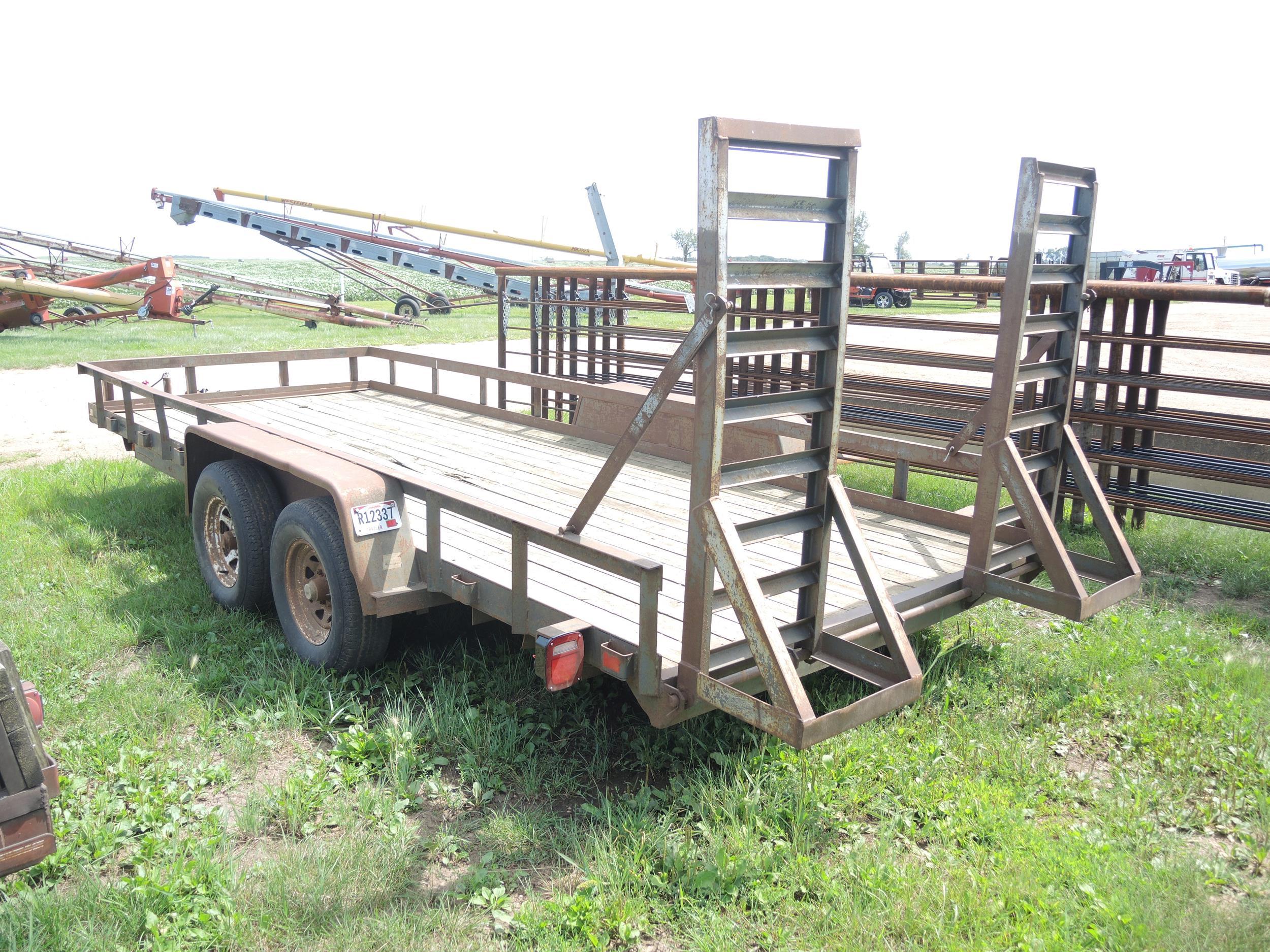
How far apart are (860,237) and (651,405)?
161 feet

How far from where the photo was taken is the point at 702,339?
2.84 metres

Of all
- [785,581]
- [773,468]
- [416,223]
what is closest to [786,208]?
[773,468]

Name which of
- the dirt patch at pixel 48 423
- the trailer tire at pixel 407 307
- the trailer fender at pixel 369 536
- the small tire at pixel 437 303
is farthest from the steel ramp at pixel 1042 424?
the small tire at pixel 437 303

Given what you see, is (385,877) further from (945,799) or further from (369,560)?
(945,799)

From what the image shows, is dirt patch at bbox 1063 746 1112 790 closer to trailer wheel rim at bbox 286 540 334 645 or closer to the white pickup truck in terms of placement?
trailer wheel rim at bbox 286 540 334 645

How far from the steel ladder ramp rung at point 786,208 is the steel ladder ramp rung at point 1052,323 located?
121 centimetres

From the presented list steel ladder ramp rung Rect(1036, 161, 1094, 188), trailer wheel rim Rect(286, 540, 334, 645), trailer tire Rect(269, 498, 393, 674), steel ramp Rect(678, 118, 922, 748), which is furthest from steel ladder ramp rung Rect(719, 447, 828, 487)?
trailer wheel rim Rect(286, 540, 334, 645)

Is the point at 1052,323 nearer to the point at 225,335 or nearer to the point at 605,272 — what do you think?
the point at 605,272

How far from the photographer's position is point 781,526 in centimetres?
324

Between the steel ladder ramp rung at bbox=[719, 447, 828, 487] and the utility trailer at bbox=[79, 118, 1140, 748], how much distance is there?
11 millimetres

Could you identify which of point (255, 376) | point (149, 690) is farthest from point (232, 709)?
point (255, 376)

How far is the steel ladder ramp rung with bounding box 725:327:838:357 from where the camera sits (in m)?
2.95

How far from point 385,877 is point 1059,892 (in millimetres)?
2070

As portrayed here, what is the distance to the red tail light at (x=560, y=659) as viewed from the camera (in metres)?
3.17
